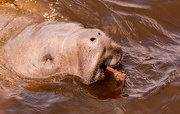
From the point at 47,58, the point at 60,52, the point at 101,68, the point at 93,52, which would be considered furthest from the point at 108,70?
the point at 47,58

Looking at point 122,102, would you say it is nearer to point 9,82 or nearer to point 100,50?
point 100,50

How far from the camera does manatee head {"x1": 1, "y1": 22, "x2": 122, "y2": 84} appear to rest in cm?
353

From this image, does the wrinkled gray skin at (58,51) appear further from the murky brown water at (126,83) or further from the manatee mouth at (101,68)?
the murky brown water at (126,83)

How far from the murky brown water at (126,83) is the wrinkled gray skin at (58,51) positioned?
0.28m

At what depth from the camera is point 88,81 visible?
376 centimetres

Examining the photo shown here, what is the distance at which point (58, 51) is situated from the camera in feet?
12.5

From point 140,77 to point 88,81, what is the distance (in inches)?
35.2

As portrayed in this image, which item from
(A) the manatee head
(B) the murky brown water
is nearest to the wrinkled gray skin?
(A) the manatee head

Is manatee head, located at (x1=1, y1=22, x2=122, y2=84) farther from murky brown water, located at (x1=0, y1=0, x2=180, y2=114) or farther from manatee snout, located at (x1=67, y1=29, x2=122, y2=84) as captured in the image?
murky brown water, located at (x1=0, y1=0, x2=180, y2=114)

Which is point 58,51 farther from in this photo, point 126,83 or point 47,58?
point 126,83

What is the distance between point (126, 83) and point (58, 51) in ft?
3.61

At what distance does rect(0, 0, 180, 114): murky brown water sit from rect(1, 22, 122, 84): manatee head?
27 centimetres

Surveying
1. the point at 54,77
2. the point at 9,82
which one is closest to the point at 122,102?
the point at 54,77

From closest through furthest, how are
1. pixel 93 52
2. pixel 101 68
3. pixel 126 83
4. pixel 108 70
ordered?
pixel 93 52 → pixel 101 68 → pixel 108 70 → pixel 126 83
